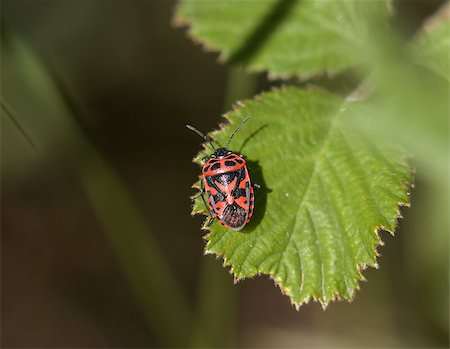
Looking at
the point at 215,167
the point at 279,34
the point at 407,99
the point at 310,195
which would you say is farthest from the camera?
the point at 279,34

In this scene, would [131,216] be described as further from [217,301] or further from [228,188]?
[228,188]

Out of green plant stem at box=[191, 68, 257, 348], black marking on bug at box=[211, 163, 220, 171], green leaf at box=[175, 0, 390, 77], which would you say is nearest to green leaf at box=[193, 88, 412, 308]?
black marking on bug at box=[211, 163, 220, 171]

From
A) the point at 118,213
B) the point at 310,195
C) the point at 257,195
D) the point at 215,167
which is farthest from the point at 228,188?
the point at 118,213

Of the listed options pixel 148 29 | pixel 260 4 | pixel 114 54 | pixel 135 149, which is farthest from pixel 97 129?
pixel 260 4

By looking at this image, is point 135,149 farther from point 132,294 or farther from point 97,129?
point 132,294

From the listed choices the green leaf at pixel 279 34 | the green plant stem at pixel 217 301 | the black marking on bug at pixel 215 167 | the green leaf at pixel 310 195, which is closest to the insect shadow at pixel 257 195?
the green leaf at pixel 310 195

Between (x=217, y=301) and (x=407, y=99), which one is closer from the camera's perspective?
(x=407, y=99)

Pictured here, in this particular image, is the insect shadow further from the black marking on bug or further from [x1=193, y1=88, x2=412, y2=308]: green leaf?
the black marking on bug
